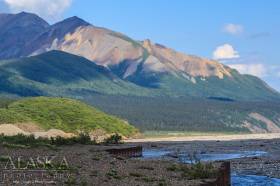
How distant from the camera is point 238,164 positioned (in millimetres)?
72875

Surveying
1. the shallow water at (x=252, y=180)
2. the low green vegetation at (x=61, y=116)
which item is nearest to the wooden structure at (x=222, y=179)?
the shallow water at (x=252, y=180)

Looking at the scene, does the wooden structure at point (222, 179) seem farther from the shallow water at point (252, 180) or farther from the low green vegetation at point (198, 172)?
the shallow water at point (252, 180)

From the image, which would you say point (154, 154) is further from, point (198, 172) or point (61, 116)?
point (61, 116)

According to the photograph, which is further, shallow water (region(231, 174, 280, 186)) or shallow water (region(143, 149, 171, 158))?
shallow water (region(143, 149, 171, 158))

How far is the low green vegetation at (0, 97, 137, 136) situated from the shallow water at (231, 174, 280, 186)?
10745cm

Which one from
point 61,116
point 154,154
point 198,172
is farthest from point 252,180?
point 61,116

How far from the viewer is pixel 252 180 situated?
5412 centimetres

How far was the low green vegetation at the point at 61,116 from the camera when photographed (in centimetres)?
16412

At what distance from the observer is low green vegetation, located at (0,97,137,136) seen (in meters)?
164

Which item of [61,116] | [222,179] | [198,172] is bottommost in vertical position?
[222,179]

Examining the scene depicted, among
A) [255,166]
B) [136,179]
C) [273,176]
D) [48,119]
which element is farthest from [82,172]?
[48,119]

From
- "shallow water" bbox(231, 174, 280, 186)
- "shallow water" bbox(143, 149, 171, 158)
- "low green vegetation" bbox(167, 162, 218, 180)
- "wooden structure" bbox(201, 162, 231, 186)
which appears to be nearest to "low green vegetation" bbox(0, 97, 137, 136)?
"shallow water" bbox(143, 149, 171, 158)

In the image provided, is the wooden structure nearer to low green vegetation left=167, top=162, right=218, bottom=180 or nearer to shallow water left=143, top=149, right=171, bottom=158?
low green vegetation left=167, top=162, right=218, bottom=180

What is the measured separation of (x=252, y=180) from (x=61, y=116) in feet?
402
